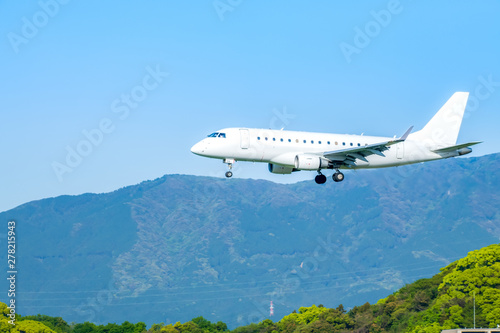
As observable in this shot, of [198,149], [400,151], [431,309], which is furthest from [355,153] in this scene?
[431,309]

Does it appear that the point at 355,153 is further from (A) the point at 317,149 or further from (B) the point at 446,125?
(B) the point at 446,125

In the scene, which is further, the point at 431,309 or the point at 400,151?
the point at 431,309

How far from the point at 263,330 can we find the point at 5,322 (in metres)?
42.0

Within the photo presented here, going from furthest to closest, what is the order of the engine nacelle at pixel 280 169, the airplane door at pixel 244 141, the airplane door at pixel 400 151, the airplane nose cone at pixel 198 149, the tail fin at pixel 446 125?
1. the tail fin at pixel 446 125
2. the airplane door at pixel 400 151
3. the engine nacelle at pixel 280 169
4. the airplane door at pixel 244 141
5. the airplane nose cone at pixel 198 149

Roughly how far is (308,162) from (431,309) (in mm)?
45654

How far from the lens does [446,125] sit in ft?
245

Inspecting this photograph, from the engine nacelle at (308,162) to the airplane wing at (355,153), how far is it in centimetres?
76

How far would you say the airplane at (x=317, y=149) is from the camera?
64250mm

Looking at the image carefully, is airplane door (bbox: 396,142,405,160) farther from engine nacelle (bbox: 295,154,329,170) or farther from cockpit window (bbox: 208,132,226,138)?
cockpit window (bbox: 208,132,226,138)

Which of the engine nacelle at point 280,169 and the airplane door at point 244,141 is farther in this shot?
the engine nacelle at point 280,169

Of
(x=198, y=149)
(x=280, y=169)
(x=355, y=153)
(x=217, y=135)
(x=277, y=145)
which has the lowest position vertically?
(x=280, y=169)

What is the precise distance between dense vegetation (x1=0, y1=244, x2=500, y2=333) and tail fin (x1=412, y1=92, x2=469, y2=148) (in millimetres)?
30094

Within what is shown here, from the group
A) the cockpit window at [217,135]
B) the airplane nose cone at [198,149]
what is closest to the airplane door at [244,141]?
the cockpit window at [217,135]

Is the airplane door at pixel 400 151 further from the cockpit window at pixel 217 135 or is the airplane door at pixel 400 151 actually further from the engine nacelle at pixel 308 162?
the cockpit window at pixel 217 135
